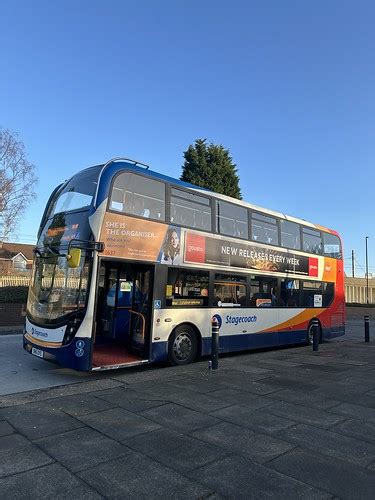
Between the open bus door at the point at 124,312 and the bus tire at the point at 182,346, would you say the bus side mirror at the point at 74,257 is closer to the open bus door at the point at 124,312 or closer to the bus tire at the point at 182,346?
the open bus door at the point at 124,312

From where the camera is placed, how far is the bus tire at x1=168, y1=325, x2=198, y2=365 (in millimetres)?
9500

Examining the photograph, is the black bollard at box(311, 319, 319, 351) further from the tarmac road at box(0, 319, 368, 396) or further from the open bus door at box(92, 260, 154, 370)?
the tarmac road at box(0, 319, 368, 396)

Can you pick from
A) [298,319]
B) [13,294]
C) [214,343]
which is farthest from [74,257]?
[13,294]

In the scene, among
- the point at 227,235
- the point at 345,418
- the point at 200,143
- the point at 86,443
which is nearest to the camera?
the point at 86,443

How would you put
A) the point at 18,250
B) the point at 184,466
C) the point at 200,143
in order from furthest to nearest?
the point at 18,250, the point at 200,143, the point at 184,466

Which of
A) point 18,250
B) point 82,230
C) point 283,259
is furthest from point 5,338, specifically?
point 18,250

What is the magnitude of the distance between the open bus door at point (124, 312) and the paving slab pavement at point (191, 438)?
2.97 feet

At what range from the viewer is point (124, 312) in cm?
1031

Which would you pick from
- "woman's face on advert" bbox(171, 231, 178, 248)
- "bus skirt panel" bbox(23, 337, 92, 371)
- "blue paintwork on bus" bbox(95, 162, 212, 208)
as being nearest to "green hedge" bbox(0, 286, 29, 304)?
"woman's face on advert" bbox(171, 231, 178, 248)

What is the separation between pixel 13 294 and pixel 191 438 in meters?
19.1

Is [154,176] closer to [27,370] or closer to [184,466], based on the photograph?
[27,370]

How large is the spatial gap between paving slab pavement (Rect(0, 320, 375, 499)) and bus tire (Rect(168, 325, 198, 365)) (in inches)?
39.3

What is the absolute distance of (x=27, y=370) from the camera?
9.08 meters

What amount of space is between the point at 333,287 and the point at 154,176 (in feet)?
30.1
